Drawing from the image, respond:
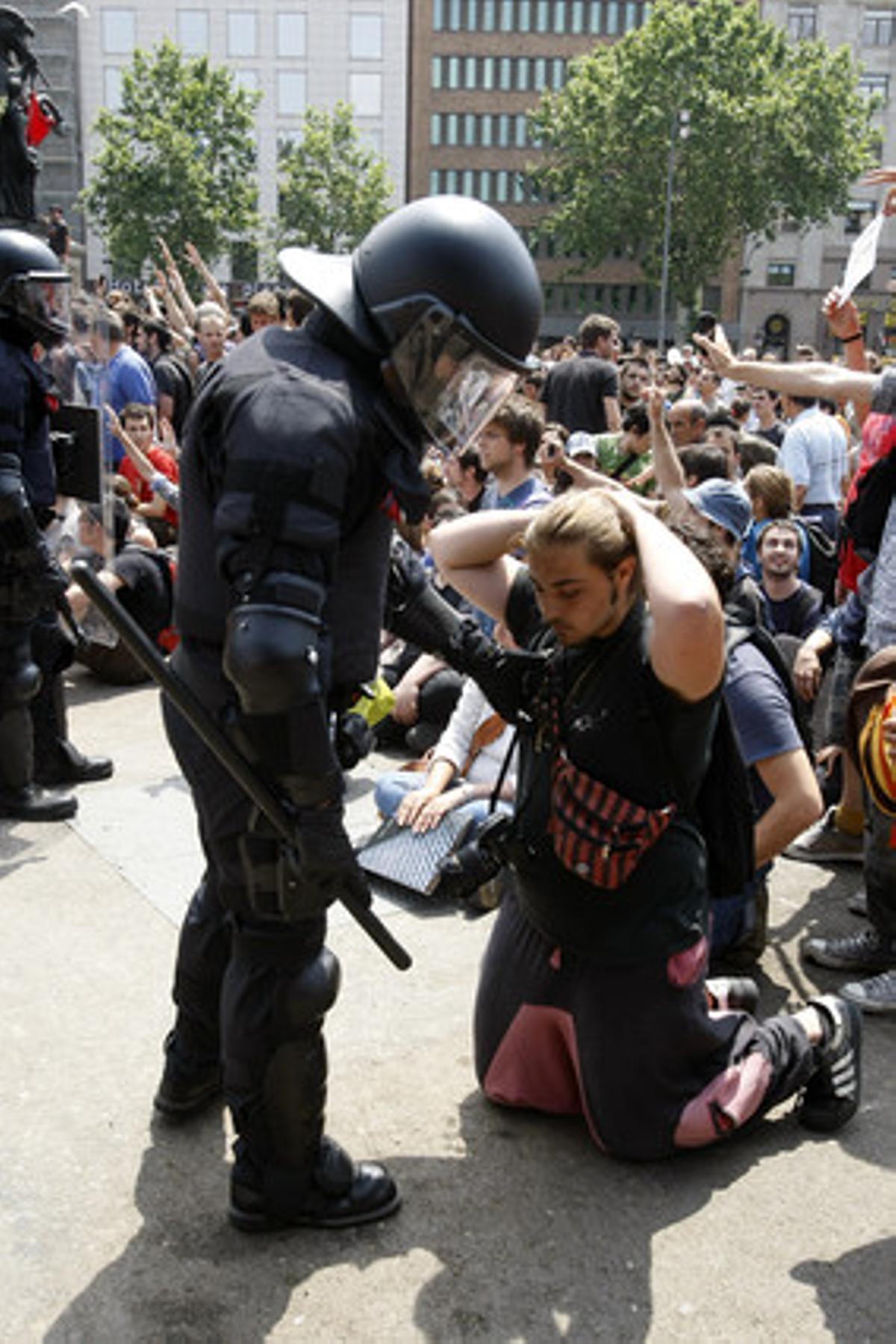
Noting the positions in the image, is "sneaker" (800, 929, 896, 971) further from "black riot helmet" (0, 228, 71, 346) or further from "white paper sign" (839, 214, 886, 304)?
"black riot helmet" (0, 228, 71, 346)

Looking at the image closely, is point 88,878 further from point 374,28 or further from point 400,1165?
point 374,28

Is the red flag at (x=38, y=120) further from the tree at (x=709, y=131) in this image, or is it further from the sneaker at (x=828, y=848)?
the tree at (x=709, y=131)

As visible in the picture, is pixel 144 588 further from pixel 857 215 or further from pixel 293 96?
pixel 293 96

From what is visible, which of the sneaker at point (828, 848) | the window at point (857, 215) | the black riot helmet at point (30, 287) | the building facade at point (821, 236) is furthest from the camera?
the building facade at point (821, 236)

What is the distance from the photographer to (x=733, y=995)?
315cm

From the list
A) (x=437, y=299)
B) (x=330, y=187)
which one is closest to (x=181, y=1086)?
(x=437, y=299)

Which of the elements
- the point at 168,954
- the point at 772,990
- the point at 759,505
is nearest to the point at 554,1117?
the point at 772,990

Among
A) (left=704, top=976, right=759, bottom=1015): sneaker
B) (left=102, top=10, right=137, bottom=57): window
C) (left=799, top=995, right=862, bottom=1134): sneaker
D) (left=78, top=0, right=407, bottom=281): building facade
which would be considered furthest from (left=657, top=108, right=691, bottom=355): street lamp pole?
Result: (left=799, top=995, right=862, bottom=1134): sneaker

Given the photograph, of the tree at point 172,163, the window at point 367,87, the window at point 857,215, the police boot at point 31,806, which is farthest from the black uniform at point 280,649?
the window at point 367,87

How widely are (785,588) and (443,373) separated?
10.6ft

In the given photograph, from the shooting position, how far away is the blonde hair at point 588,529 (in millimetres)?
2492

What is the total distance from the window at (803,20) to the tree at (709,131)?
7.82 m

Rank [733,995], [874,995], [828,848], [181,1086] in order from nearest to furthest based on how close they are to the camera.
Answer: [181,1086], [733,995], [874,995], [828,848]

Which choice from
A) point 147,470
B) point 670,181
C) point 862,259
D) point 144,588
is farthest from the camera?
point 670,181
